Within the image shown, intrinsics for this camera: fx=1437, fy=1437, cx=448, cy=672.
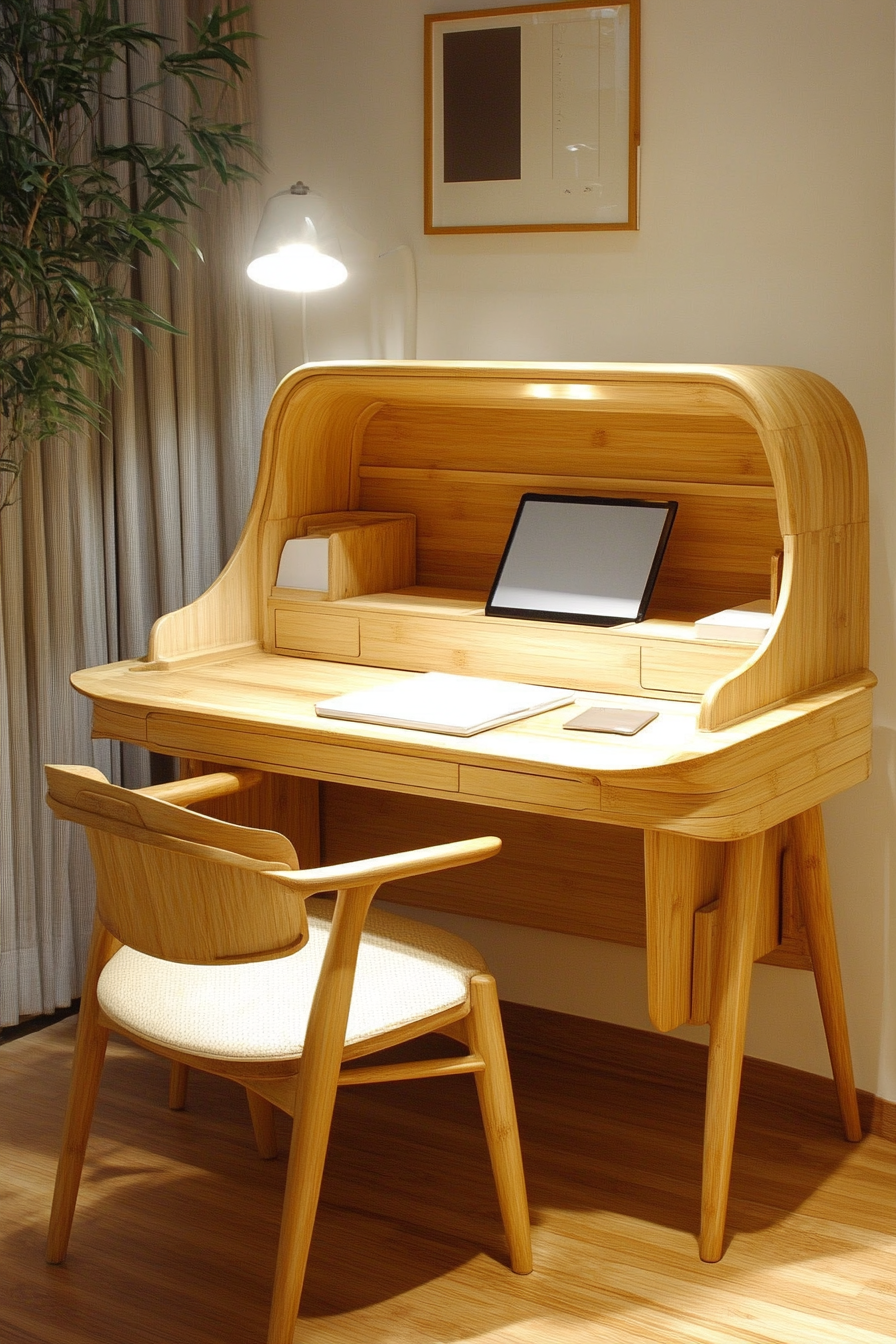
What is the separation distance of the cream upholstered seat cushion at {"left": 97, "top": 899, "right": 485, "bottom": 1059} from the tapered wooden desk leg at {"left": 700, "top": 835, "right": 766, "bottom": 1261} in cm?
35

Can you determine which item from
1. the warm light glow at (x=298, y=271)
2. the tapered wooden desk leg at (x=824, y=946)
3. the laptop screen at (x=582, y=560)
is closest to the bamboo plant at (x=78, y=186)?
the warm light glow at (x=298, y=271)

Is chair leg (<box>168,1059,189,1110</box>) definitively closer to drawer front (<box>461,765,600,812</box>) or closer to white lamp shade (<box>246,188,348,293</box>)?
drawer front (<box>461,765,600,812</box>)

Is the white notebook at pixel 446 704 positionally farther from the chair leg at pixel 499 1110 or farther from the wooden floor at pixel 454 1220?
the wooden floor at pixel 454 1220

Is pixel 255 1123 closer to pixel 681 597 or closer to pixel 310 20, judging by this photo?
pixel 681 597

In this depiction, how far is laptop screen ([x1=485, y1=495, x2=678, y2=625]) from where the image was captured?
7.93 feet

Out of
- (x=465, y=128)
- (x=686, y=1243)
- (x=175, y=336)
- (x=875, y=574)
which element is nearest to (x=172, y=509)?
(x=175, y=336)

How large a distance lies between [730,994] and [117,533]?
60.2 inches

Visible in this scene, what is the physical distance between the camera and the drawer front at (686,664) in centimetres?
222

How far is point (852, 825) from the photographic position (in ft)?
8.07

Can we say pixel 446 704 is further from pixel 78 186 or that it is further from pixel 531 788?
pixel 78 186

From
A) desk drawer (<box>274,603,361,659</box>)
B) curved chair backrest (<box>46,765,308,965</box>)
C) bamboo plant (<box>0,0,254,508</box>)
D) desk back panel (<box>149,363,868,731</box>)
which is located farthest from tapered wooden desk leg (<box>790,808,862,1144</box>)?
bamboo plant (<box>0,0,254,508</box>)

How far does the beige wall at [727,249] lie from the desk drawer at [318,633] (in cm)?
60

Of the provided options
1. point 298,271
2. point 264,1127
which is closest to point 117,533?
point 298,271

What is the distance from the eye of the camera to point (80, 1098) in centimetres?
204
